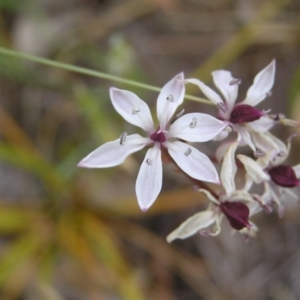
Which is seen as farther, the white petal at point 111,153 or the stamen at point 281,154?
the stamen at point 281,154

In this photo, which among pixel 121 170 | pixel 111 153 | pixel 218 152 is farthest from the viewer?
pixel 121 170

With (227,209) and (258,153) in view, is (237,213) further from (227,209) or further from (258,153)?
(258,153)

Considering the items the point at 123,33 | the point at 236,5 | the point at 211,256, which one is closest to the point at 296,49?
the point at 236,5

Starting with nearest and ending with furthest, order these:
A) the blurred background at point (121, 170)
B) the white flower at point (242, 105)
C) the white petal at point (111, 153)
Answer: the white petal at point (111, 153) < the white flower at point (242, 105) < the blurred background at point (121, 170)

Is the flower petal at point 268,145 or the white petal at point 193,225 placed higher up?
the flower petal at point 268,145

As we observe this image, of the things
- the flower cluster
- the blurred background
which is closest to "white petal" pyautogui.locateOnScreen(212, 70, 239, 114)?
the flower cluster

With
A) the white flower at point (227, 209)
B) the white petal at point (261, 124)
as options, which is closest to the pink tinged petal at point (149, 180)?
the white flower at point (227, 209)

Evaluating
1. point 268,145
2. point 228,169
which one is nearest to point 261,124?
point 268,145

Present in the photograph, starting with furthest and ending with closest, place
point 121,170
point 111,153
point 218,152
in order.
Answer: point 121,170
point 218,152
point 111,153

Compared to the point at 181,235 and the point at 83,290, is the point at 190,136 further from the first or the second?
the point at 83,290

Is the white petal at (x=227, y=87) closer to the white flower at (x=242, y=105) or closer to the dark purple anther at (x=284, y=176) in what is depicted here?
the white flower at (x=242, y=105)
